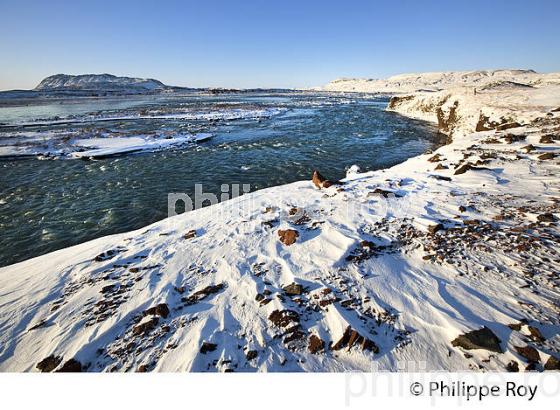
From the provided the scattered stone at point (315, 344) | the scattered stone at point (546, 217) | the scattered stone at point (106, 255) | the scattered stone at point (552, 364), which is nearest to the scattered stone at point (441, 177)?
the scattered stone at point (546, 217)

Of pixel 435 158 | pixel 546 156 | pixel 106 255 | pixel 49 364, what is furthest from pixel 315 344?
pixel 546 156

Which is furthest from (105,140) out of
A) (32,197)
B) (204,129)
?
(32,197)

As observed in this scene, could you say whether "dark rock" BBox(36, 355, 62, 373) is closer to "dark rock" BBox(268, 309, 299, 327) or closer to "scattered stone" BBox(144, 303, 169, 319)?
"scattered stone" BBox(144, 303, 169, 319)

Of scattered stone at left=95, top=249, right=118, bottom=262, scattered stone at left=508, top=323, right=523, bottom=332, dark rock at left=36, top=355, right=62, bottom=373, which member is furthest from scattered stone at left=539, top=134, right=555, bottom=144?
dark rock at left=36, top=355, right=62, bottom=373

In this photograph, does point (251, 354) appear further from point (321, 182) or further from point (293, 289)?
point (321, 182)
